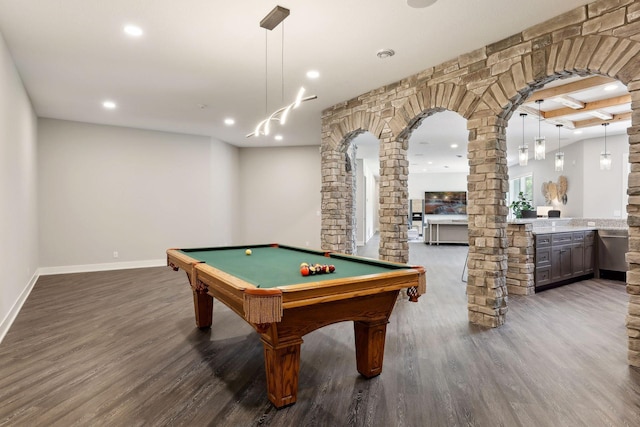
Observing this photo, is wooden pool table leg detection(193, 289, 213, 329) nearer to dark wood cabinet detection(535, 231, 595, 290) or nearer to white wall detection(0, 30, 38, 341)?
white wall detection(0, 30, 38, 341)

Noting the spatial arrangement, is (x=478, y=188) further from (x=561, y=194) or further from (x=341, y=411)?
(x=561, y=194)

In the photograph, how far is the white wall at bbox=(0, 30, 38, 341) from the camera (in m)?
3.71

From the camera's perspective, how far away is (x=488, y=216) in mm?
3816

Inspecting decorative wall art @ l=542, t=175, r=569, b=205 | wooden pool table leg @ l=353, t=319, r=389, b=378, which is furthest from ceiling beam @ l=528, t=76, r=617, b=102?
decorative wall art @ l=542, t=175, r=569, b=205

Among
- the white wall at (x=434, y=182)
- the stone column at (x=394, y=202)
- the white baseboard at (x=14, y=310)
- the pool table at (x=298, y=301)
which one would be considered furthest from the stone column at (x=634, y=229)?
the white wall at (x=434, y=182)

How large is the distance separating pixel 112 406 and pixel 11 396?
75 centimetres

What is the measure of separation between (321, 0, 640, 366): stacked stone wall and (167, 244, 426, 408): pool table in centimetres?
170

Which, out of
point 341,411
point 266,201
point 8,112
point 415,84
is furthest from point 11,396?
point 266,201

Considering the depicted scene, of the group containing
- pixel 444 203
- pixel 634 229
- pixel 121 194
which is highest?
pixel 121 194

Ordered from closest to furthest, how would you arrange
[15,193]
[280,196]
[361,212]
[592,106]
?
1. [15,193]
2. [592,106]
3. [280,196]
4. [361,212]

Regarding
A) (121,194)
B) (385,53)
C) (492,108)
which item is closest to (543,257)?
(492,108)

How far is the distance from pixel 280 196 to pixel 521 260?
625 centimetres

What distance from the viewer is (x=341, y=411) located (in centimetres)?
225

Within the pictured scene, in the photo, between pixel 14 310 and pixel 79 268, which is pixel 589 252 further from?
pixel 79 268
